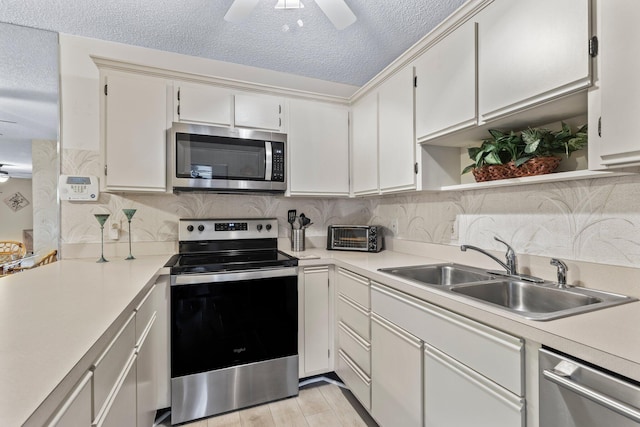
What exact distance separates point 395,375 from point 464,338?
1.81ft

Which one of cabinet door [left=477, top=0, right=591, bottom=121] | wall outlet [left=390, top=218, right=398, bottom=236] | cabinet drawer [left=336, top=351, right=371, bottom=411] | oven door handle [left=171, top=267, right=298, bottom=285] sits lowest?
cabinet drawer [left=336, top=351, right=371, bottom=411]

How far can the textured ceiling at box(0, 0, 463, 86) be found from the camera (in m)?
1.71

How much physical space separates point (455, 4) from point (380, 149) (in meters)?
0.93

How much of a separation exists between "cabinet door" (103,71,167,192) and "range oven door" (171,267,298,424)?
75cm

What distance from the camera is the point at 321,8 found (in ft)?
4.82

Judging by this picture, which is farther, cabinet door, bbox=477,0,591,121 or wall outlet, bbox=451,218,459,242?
wall outlet, bbox=451,218,459,242

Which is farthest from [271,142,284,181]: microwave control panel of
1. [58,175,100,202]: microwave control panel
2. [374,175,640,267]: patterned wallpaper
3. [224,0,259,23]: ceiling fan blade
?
[58,175,100,202]: microwave control panel

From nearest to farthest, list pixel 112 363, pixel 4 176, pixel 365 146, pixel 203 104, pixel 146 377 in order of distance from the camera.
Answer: pixel 112 363 → pixel 146 377 → pixel 4 176 → pixel 203 104 → pixel 365 146

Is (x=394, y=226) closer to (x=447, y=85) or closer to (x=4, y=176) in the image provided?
(x=447, y=85)

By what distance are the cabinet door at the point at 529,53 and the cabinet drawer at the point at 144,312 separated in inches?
70.4

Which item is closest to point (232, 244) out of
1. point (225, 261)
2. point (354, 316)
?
point (225, 261)

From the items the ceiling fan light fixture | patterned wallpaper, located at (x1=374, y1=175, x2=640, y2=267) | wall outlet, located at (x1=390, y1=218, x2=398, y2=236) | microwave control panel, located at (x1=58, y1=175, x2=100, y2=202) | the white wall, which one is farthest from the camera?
wall outlet, located at (x1=390, y1=218, x2=398, y2=236)

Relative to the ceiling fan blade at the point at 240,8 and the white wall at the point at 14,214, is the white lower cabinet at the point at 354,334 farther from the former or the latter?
the white wall at the point at 14,214

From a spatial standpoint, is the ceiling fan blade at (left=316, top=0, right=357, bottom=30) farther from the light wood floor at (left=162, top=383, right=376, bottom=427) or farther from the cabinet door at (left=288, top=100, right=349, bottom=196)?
the light wood floor at (left=162, top=383, right=376, bottom=427)
